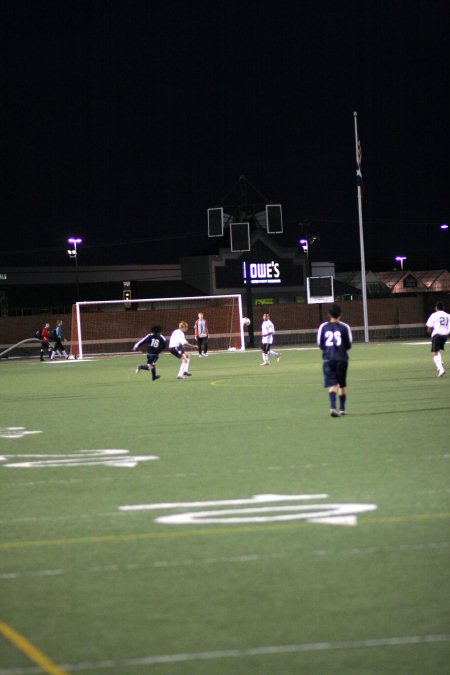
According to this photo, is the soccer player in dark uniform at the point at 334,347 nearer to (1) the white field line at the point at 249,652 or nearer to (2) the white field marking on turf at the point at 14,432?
(2) the white field marking on turf at the point at 14,432

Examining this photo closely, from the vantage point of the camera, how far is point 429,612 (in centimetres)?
592

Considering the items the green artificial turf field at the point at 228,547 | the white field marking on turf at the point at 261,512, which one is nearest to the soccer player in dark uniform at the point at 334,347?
the green artificial turf field at the point at 228,547

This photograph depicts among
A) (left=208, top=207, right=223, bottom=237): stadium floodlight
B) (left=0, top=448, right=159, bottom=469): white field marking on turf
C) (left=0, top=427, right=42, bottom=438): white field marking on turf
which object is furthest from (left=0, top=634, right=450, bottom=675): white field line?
(left=208, top=207, right=223, bottom=237): stadium floodlight

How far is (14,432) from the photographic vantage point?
57.0ft

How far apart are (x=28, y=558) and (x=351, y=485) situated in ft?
12.6

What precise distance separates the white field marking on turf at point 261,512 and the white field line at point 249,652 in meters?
3.10

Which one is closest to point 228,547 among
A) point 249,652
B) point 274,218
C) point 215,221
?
point 249,652

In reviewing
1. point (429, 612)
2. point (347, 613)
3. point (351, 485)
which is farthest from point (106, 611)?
point (351, 485)

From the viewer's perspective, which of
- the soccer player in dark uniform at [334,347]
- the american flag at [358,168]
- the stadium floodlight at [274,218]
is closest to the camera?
the soccer player in dark uniform at [334,347]

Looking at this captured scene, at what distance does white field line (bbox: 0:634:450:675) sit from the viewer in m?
5.14

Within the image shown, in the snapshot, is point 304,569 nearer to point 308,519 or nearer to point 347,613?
point 347,613

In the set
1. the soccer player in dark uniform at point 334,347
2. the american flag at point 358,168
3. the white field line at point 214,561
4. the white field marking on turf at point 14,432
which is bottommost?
the white field marking on turf at point 14,432

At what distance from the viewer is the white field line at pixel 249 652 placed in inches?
202

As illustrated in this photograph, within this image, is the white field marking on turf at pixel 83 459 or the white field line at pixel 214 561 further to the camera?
the white field marking on turf at pixel 83 459
